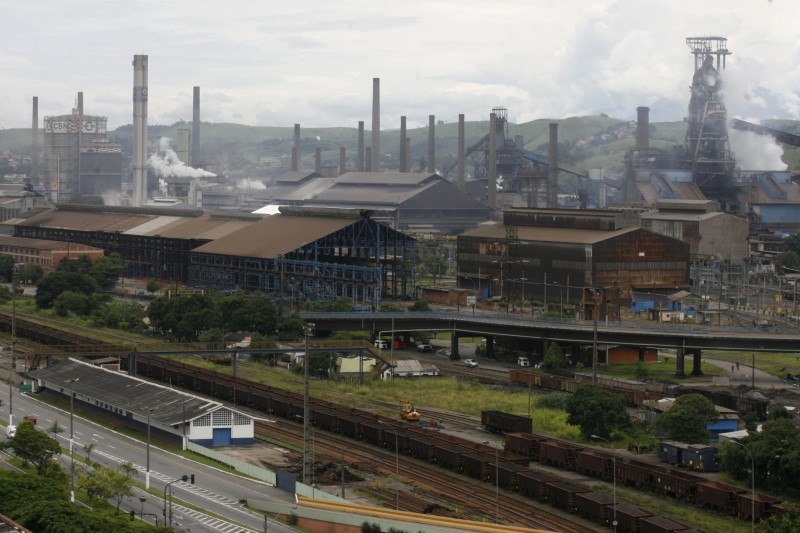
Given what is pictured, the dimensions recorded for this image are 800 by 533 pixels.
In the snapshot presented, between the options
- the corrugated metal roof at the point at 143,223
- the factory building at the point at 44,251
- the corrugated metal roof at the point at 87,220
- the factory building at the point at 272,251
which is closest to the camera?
the factory building at the point at 272,251

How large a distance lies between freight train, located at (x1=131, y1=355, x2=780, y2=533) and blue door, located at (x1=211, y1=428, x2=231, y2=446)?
20.1 feet

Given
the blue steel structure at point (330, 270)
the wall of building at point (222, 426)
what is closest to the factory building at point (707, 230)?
the blue steel structure at point (330, 270)

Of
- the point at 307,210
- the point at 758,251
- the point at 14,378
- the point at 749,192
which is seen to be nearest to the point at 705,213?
the point at 758,251

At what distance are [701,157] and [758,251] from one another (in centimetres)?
2961

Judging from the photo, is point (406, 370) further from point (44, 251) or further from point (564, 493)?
point (44, 251)

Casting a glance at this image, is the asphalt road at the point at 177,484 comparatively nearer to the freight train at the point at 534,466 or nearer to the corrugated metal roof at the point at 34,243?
the freight train at the point at 534,466

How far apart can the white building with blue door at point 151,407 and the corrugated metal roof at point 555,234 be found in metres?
56.4

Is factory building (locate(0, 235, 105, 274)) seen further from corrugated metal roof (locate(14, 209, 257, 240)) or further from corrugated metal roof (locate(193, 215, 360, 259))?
corrugated metal roof (locate(193, 215, 360, 259))

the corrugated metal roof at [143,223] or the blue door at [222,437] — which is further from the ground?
the corrugated metal roof at [143,223]

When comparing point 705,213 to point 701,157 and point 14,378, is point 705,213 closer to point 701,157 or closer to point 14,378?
point 701,157

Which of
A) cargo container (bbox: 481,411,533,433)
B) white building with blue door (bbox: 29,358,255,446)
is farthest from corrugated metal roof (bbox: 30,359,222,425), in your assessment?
cargo container (bbox: 481,411,533,433)

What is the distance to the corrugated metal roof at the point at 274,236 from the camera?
12138 cm

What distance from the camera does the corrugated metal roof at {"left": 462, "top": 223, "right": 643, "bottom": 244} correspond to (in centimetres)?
11656

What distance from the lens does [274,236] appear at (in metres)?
129
